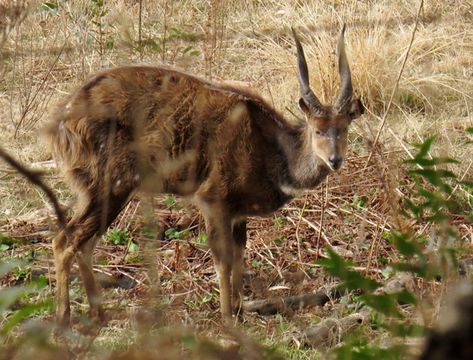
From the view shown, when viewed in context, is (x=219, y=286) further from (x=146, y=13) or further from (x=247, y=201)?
(x=146, y=13)

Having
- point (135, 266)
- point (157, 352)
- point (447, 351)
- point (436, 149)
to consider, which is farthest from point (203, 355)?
point (436, 149)

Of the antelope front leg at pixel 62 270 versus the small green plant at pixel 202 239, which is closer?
the antelope front leg at pixel 62 270

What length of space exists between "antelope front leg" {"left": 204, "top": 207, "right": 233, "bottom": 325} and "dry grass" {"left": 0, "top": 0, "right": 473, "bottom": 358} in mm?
186

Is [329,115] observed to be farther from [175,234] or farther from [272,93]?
[272,93]

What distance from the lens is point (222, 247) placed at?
736 cm

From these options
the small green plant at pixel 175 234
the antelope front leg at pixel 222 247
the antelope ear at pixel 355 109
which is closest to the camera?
the antelope front leg at pixel 222 247

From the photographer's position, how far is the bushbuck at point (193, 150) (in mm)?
7164

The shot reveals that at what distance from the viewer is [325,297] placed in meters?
7.40

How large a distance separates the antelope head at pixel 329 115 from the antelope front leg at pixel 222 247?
→ 0.84 meters

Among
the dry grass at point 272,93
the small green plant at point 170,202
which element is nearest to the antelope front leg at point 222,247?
the dry grass at point 272,93

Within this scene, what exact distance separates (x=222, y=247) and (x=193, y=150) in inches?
27.6

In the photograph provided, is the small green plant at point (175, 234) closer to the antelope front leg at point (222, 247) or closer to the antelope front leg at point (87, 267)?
the antelope front leg at point (222, 247)

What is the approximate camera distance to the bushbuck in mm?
7164

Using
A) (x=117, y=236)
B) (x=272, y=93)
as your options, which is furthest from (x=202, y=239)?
(x=272, y=93)
